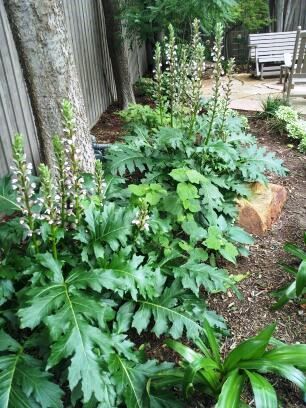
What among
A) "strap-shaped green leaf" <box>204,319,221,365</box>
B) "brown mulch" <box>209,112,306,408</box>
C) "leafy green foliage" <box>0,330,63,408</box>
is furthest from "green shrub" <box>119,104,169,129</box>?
"leafy green foliage" <box>0,330,63,408</box>

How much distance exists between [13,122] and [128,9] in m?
3.29

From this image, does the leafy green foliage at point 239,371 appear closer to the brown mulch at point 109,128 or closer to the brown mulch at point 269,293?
the brown mulch at point 269,293

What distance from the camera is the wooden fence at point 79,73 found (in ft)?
11.7

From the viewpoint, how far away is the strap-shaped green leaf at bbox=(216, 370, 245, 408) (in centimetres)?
195

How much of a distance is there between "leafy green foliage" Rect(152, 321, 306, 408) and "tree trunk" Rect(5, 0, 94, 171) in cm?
214

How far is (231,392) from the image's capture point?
2000mm

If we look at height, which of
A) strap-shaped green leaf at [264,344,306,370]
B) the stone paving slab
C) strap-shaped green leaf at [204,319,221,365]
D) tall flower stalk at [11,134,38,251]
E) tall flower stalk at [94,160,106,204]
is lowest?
the stone paving slab

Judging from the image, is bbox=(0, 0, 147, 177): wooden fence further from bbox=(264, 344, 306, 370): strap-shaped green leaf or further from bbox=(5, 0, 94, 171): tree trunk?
bbox=(264, 344, 306, 370): strap-shaped green leaf

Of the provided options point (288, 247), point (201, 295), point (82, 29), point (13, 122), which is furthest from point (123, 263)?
point (82, 29)

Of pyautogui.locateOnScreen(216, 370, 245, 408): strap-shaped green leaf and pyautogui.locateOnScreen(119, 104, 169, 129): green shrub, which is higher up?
pyautogui.locateOnScreen(119, 104, 169, 129): green shrub

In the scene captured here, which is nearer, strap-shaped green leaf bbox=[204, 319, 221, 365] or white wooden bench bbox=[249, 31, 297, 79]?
strap-shaped green leaf bbox=[204, 319, 221, 365]

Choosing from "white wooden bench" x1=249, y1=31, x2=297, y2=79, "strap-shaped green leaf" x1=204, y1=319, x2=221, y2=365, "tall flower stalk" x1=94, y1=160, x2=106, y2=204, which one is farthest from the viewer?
"white wooden bench" x1=249, y1=31, x2=297, y2=79

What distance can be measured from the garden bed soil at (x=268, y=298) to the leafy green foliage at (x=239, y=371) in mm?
210

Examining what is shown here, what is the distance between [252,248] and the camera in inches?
141
